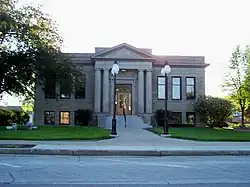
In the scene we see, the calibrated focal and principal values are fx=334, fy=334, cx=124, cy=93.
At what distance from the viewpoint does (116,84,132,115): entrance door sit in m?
35.4

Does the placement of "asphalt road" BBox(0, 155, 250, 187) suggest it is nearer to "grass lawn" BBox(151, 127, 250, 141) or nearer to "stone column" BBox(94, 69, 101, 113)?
"grass lawn" BBox(151, 127, 250, 141)

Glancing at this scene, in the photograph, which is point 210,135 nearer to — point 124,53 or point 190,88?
point 124,53

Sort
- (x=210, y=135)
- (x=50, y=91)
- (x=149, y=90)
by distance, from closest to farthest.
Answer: (x=210, y=135) < (x=149, y=90) < (x=50, y=91)

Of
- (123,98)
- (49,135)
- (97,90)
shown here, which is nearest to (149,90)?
(123,98)

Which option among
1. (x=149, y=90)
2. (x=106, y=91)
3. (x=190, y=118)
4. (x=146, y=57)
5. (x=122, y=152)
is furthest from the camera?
(x=190, y=118)

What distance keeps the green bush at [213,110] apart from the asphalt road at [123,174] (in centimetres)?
2328

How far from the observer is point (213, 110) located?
3300cm

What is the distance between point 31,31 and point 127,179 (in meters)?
20.8

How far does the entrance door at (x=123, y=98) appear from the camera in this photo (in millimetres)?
35375

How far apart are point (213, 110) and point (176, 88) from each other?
16.8ft

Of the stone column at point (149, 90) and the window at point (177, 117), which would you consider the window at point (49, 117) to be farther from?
the window at point (177, 117)

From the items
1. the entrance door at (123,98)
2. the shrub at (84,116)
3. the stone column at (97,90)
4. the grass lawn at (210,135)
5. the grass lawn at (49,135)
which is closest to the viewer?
the grass lawn at (49,135)

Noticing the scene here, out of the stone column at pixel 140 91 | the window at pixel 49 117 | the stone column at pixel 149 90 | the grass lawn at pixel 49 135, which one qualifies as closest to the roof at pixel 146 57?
the stone column at pixel 149 90

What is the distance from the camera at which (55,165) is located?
31.0ft
